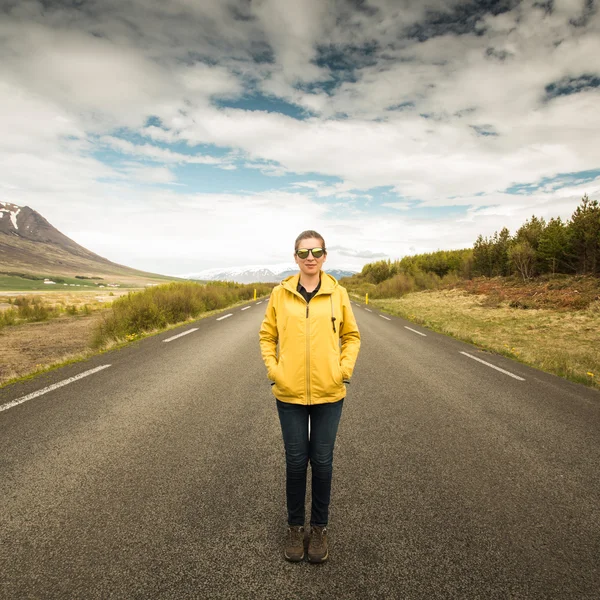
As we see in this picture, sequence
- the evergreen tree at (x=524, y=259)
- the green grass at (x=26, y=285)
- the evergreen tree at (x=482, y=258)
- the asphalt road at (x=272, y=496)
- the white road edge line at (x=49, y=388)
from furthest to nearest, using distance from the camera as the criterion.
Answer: the green grass at (x=26, y=285) < the evergreen tree at (x=482, y=258) < the evergreen tree at (x=524, y=259) < the white road edge line at (x=49, y=388) < the asphalt road at (x=272, y=496)

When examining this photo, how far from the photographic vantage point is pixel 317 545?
2.09 m

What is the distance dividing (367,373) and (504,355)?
16.3 ft

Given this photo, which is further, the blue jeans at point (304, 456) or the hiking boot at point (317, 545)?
the blue jeans at point (304, 456)

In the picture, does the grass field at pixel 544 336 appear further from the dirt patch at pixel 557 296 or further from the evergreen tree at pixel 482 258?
the evergreen tree at pixel 482 258

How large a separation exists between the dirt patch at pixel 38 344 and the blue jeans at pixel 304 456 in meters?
6.12

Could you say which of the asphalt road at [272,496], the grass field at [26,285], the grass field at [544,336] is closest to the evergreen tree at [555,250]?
the grass field at [544,336]

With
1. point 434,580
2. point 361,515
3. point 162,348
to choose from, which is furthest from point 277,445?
point 162,348

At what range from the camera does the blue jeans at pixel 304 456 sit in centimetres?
219

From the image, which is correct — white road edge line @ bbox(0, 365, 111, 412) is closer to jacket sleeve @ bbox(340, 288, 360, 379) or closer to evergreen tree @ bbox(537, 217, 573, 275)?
jacket sleeve @ bbox(340, 288, 360, 379)

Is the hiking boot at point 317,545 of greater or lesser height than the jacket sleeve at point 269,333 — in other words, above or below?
below

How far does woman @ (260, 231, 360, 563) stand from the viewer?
7.08ft

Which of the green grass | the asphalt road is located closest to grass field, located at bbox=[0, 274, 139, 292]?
the green grass

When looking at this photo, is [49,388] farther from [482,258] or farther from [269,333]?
[482,258]

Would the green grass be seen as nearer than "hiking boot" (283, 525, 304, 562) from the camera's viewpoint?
No
